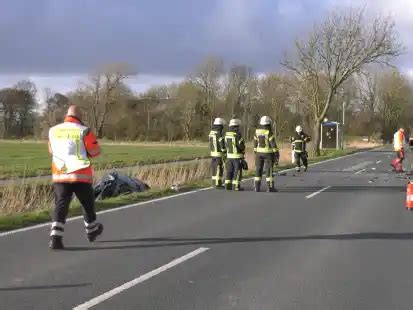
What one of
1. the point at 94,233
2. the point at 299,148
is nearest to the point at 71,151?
the point at 94,233

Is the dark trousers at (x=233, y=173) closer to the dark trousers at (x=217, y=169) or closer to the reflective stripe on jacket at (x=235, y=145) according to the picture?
the reflective stripe on jacket at (x=235, y=145)

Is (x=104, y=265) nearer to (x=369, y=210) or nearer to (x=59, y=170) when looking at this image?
(x=59, y=170)

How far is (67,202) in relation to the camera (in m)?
8.13

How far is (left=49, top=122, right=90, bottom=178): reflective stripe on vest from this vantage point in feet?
26.5

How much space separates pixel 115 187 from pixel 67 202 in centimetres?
835

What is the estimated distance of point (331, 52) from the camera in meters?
43.9

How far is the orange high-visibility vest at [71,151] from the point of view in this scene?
317 inches

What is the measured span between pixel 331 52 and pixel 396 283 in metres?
39.0

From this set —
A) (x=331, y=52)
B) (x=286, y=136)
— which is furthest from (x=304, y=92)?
(x=286, y=136)

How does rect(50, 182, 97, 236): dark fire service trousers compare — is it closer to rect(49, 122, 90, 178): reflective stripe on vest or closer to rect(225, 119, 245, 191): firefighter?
rect(49, 122, 90, 178): reflective stripe on vest

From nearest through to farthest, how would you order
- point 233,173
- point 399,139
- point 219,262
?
point 219,262 < point 233,173 < point 399,139

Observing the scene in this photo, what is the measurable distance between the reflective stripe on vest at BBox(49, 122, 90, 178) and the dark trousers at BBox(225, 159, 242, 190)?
8.81 metres

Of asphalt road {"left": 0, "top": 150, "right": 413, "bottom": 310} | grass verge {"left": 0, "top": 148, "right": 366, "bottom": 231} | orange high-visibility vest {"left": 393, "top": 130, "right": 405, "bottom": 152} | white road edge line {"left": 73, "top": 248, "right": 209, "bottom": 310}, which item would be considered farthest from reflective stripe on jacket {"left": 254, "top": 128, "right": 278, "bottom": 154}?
orange high-visibility vest {"left": 393, "top": 130, "right": 405, "bottom": 152}

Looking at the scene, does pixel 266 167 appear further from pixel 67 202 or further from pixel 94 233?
pixel 67 202
